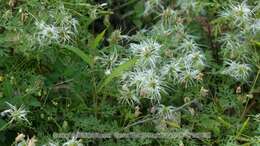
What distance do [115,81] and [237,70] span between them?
1.78 ft

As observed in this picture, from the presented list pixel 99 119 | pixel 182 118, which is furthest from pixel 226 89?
pixel 99 119

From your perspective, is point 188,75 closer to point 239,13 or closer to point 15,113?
point 239,13

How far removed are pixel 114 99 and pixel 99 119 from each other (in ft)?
0.43

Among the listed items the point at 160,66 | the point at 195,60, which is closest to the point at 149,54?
the point at 160,66

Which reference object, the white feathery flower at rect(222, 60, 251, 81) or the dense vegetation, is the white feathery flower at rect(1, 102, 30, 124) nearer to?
the dense vegetation

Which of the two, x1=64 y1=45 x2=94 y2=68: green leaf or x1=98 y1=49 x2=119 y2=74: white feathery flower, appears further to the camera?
x1=98 y1=49 x2=119 y2=74: white feathery flower

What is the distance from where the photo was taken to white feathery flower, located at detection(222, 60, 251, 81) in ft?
7.66

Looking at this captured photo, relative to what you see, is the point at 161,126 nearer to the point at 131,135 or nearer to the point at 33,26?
the point at 131,135

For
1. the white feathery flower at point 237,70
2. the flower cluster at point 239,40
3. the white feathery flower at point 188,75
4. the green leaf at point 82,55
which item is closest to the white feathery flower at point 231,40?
the flower cluster at point 239,40

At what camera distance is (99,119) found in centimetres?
219

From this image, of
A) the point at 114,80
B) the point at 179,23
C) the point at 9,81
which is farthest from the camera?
the point at 179,23

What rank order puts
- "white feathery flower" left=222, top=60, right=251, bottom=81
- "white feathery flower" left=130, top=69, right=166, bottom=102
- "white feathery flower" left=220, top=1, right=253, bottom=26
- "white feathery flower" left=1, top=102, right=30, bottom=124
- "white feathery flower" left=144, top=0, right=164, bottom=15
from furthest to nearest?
"white feathery flower" left=144, top=0, right=164, bottom=15
"white feathery flower" left=220, top=1, right=253, bottom=26
"white feathery flower" left=222, top=60, right=251, bottom=81
"white feathery flower" left=130, top=69, right=166, bottom=102
"white feathery flower" left=1, top=102, right=30, bottom=124

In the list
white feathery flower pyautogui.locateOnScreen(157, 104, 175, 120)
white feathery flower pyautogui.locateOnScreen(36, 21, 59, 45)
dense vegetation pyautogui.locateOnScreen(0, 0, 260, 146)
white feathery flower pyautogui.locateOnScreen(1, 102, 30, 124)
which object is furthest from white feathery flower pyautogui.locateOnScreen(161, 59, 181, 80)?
white feathery flower pyautogui.locateOnScreen(1, 102, 30, 124)

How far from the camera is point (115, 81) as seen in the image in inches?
86.6
